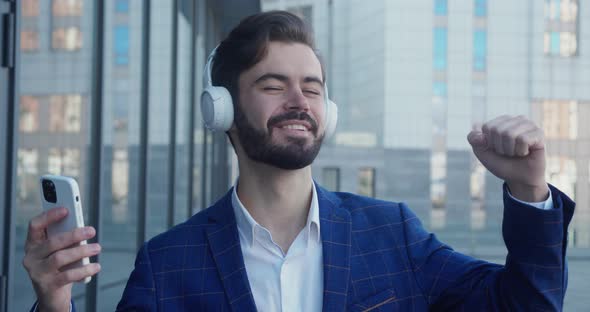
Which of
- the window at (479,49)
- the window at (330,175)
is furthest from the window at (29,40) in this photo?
the window at (479,49)

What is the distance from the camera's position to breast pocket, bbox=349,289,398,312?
4.39 feet

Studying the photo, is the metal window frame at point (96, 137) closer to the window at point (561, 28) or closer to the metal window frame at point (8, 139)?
the metal window frame at point (8, 139)

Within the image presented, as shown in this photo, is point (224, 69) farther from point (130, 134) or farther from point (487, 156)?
point (130, 134)

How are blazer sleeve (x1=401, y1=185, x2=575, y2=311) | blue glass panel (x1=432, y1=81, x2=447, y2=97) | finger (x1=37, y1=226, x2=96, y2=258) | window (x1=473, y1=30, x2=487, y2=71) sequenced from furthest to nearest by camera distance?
1. blue glass panel (x1=432, y1=81, x2=447, y2=97)
2. window (x1=473, y1=30, x2=487, y2=71)
3. blazer sleeve (x1=401, y1=185, x2=575, y2=311)
4. finger (x1=37, y1=226, x2=96, y2=258)

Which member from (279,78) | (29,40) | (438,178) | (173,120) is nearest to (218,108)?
(279,78)

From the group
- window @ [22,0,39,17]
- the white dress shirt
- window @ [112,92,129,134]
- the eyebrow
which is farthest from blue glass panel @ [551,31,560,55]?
the white dress shirt

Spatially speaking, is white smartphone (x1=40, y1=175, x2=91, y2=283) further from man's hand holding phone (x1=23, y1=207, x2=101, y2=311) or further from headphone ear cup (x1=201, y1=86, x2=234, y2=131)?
headphone ear cup (x1=201, y1=86, x2=234, y2=131)

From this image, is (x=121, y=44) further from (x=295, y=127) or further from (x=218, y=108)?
(x=295, y=127)

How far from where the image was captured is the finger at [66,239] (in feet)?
3.30

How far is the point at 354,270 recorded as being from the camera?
1.39 metres

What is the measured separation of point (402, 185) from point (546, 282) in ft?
80.1

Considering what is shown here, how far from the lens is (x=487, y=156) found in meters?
1.12

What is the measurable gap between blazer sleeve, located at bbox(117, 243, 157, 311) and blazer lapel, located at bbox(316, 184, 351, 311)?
39cm

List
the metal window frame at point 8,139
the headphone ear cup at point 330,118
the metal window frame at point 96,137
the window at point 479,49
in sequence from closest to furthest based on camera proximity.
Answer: the headphone ear cup at point 330,118, the metal window frame at point 8,139, the metal window frame at point 96,137, the window at point 479,49
